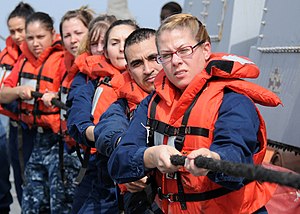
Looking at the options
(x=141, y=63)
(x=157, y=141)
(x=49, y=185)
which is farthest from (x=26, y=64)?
(x=157, y=141)

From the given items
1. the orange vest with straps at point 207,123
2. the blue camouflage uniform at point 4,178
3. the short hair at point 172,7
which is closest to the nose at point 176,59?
the orange vest with straps at point 207,123

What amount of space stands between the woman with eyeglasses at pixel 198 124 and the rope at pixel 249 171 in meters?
0.27

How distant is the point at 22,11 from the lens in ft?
26.7

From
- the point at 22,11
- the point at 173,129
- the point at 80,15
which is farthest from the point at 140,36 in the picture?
the point at 22,11

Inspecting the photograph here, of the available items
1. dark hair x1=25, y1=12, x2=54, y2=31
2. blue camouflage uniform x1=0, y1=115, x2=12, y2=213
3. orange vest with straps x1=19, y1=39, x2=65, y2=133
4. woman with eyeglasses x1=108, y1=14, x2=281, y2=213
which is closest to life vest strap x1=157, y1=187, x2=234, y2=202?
woman with eyeglasses x1=108, y1=14, x2=281, y2=213

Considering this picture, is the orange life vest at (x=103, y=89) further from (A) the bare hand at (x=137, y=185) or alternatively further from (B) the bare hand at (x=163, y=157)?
(B) the bare hand at (x=163, y=157)

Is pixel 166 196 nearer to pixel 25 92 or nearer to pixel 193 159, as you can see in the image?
pixel 193 159

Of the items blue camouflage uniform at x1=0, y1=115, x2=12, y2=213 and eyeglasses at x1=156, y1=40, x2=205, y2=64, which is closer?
eyeglasses at x1=156, y1=40, x2=205, y2=64

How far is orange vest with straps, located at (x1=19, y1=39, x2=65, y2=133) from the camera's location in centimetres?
655

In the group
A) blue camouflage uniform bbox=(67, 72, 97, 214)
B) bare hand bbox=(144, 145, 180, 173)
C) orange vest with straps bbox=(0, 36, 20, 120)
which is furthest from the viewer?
orange vest with straps bbox=(0, 36, 20, 120)

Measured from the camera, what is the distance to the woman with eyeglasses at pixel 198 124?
3.02m

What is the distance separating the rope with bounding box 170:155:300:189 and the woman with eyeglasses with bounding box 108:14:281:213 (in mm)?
267

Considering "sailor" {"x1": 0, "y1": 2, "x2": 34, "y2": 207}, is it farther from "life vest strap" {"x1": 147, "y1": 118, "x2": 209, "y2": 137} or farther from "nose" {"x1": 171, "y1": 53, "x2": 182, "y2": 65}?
"nose" {"x1": 171, "y1": 53, "x2": 182, "y2": 65}

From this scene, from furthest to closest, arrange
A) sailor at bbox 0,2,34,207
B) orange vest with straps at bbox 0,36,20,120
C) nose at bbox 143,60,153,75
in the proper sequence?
orange vest with straps at bbox 0,36,20,120 → sailor at bbox 0,2,34,207 → nose at bbox 143,60,153,75
